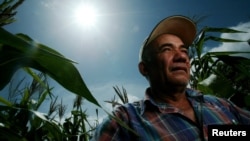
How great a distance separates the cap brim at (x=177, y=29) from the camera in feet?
5.04

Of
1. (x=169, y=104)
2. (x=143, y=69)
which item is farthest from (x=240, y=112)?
(x=143, y=69)

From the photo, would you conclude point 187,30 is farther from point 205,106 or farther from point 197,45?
point 205,106

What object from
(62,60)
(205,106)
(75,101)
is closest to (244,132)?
(62,60)

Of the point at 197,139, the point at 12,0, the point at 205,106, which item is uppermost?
the point at 12,0

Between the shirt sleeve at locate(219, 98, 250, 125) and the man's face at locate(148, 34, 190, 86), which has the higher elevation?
the man's face at locate(148, 34, 190, 86)

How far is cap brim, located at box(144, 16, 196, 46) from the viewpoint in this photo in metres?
1.54

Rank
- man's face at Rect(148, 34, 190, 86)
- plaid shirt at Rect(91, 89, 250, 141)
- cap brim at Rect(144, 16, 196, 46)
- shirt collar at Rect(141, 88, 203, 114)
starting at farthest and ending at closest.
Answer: cap brim at Rect(144, 16, 196, 46) → man's face at Rect(148, 34, 190, 86) → shirt collar at Rect(141, 88, 203, 114) → plaid shirt at Rect(91, 89, 250, 141)

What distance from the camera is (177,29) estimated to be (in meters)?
1.56

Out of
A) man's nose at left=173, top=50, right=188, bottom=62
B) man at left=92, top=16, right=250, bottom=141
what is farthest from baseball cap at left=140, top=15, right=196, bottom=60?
man's nose at left=173, top=50, right=188, bottom=62

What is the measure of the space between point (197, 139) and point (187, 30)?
0.70 m

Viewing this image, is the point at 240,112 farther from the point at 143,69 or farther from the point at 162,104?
the point at 143,69

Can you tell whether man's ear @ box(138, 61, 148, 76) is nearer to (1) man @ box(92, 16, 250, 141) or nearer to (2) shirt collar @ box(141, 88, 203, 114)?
(1) man @ box(92, 16, 250, 141)

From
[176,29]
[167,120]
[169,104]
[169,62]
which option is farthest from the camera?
[176,29]

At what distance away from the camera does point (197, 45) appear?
152 centimetres
